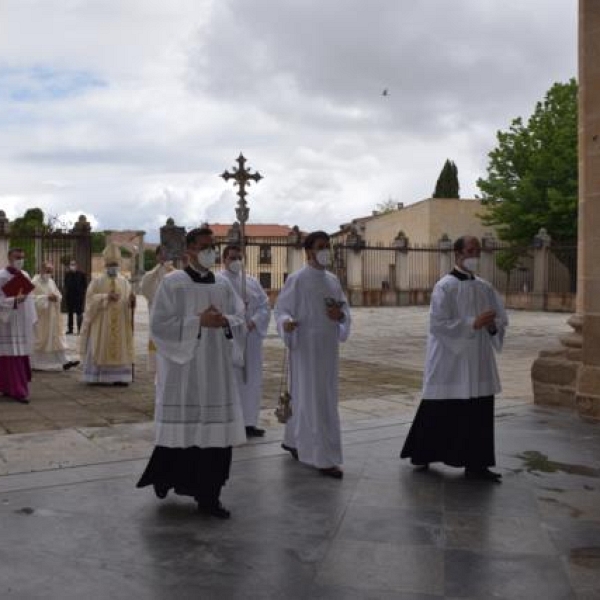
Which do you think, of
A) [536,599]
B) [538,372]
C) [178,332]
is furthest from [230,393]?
[538,372]

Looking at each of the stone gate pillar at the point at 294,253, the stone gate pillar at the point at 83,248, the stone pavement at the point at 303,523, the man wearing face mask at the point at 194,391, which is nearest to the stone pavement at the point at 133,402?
the stone pavement at the point at 303,523

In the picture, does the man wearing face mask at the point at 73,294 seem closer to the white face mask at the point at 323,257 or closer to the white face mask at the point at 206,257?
the white face mask at the point at 323,257

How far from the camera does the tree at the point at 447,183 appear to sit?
50.1 m

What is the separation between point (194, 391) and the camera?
4.71m

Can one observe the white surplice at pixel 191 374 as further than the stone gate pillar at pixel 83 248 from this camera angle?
No

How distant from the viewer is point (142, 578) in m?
3.65

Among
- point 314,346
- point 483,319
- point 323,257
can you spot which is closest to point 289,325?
point 314,346

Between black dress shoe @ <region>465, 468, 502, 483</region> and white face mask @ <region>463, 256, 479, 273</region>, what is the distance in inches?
59.5

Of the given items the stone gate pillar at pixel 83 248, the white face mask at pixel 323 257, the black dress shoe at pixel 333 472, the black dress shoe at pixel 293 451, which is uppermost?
the stone gate pillar at pixel 83 248

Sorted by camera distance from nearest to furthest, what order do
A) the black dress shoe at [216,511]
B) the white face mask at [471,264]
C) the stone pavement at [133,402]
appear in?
the black dress shoe at [216,511]
the white face mask at [471,264]
the stone pavement at [133,402]

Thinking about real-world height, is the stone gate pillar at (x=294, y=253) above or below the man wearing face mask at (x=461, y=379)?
above

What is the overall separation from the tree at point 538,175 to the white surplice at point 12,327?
87.5ft

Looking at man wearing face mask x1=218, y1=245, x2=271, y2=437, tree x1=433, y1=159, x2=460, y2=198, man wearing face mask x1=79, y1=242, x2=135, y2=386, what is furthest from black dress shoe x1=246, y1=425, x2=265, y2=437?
tree x1=433, y1=159, x2=460, y2=198

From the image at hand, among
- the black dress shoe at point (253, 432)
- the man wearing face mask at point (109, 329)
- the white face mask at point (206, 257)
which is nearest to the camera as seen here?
the white face mask at point (206, 257)
